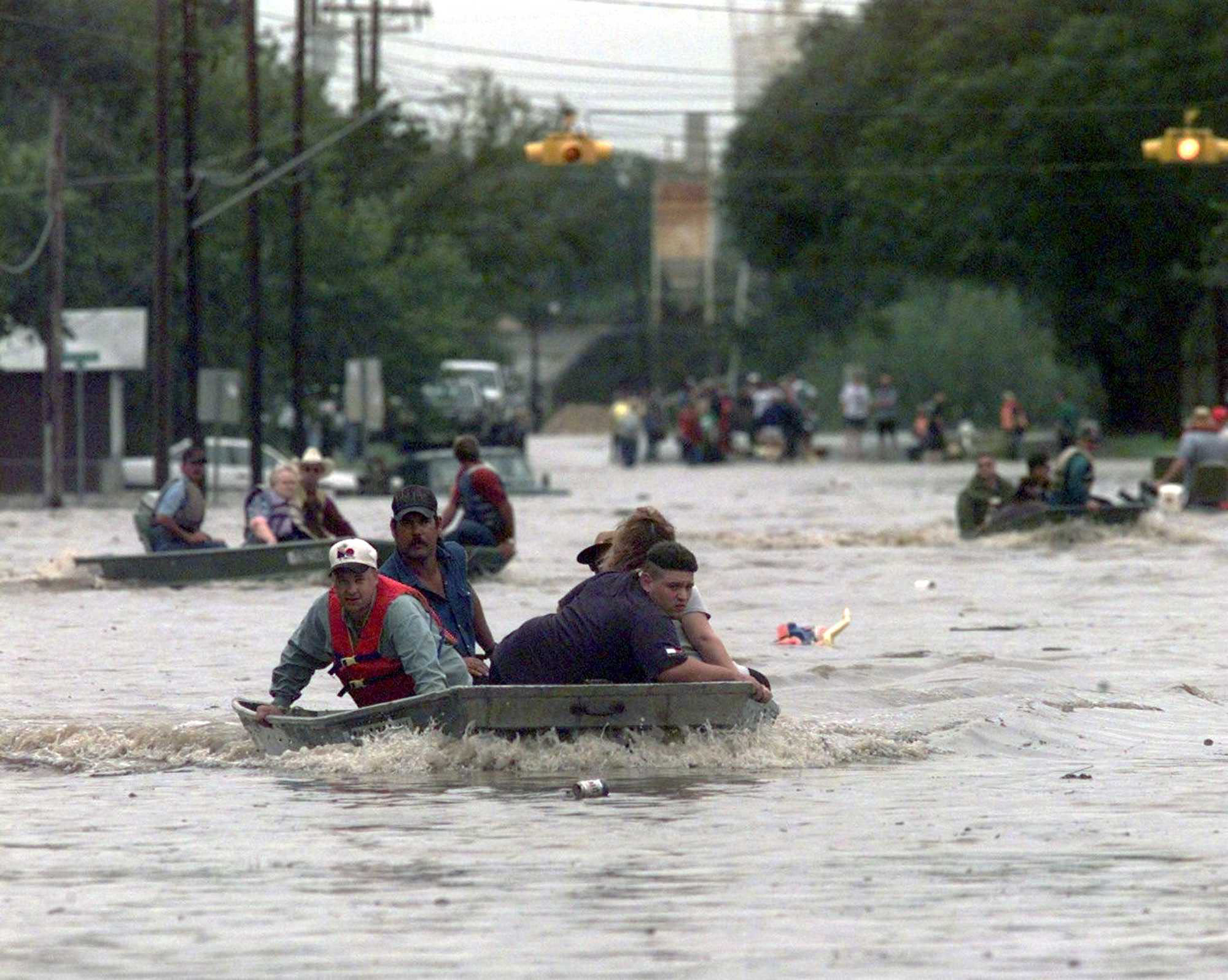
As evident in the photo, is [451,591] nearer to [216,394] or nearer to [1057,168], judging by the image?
[216,394]

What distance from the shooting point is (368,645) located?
1368cm

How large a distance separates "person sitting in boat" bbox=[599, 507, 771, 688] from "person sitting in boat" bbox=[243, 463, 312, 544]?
12219 millimetres

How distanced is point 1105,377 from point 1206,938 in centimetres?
6819

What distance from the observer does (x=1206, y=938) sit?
9094 mm

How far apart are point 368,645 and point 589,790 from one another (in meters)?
1.38

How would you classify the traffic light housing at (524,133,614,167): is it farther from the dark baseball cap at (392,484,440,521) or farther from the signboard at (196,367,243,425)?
the dark baseball cap at (392,484,440,521)

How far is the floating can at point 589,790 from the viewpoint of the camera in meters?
12.9

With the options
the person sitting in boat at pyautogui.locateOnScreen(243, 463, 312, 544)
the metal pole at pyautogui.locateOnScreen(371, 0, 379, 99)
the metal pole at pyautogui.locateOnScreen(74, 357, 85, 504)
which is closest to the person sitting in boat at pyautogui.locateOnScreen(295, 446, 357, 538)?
the person sitting in boat at pyautogui.locateOnScreen(243, 463, 312, 544)

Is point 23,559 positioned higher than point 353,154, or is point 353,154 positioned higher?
point 353,154

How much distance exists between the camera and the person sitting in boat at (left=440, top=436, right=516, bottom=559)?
1000 inches

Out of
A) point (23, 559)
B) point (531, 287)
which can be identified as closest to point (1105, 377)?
point (531, 287)

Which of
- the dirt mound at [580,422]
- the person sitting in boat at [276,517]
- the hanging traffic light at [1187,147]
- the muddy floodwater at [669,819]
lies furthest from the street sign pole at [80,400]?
the dirt mound at [580,422]

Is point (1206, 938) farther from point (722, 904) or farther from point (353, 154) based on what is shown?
point (353, 154)

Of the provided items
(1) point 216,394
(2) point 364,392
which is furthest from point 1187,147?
(2) point 364,392
